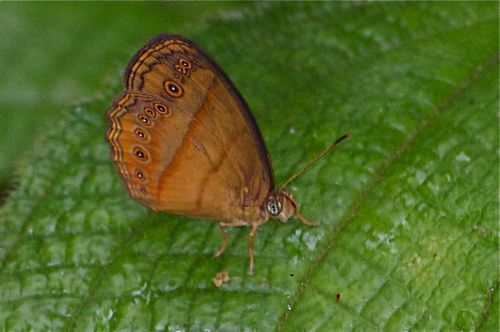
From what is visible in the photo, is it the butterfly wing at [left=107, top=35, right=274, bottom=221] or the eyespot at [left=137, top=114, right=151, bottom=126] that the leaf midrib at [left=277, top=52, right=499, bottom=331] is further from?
the eyespot at [left=137, top=114, right=151, bottom=126]

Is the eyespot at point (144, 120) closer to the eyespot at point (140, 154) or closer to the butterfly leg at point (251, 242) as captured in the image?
the eyespot at point (140, 154)

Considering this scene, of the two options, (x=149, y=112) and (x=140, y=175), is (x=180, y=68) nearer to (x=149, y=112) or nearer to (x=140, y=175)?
(x=149, y=112)

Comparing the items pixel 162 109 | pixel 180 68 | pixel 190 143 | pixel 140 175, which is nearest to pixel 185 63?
pixel 180 68

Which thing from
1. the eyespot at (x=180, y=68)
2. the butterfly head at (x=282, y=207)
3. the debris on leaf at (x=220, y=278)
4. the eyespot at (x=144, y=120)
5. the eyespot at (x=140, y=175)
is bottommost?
the debris on leaf at (x=220, y=278)

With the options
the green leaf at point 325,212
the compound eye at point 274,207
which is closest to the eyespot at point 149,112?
the green leaf at point 325,212

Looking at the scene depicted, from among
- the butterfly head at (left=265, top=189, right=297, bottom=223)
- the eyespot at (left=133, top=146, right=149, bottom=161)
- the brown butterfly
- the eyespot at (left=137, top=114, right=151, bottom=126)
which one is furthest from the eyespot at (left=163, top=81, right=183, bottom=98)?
the butterfly head at (left=265, top=189, right=297, bottom=223)

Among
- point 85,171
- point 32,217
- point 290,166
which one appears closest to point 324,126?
point 290,166

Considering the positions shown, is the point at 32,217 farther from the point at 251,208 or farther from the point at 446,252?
the point at 446,252
